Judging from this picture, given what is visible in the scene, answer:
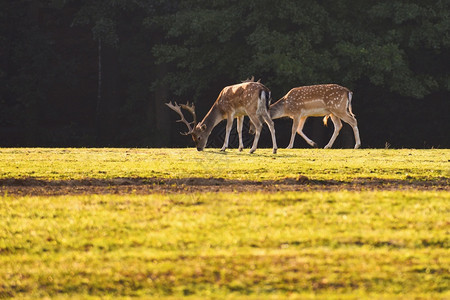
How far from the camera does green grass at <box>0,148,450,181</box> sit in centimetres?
1340

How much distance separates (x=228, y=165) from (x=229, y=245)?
7.52m

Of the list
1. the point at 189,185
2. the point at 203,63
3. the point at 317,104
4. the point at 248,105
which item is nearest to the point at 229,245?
the point at 189,185

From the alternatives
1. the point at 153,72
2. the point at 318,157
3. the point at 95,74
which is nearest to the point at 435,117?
the point at 153,72

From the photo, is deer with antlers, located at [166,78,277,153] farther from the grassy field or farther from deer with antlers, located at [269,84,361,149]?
the grassy field

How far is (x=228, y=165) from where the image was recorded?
1495 centimetres

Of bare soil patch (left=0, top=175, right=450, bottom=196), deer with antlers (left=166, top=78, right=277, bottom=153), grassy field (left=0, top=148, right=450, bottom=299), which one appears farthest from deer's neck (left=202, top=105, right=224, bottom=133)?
grassy field (left=0, top=148, right=450, bottom=299)

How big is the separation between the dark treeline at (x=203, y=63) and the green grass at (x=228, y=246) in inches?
661

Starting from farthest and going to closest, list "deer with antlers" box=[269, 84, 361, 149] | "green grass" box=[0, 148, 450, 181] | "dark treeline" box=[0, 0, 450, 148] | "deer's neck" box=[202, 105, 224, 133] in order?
"dark treeline" box=[0, 0, 450, 148] < "deer with antlers" box=[269, 84, 361, 149] < "deer's neck" box=[202, 105, 224, 133] < "green grass" box=[0, 148, 450, 181]

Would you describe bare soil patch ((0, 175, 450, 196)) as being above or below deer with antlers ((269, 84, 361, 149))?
below

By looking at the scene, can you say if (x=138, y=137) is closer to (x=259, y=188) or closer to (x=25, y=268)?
(x=259, y=188)

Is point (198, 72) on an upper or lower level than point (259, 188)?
upper

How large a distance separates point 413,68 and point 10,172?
1969 centimetres

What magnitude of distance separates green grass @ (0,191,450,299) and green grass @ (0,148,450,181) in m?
3.27

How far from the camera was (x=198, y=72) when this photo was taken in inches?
1198
